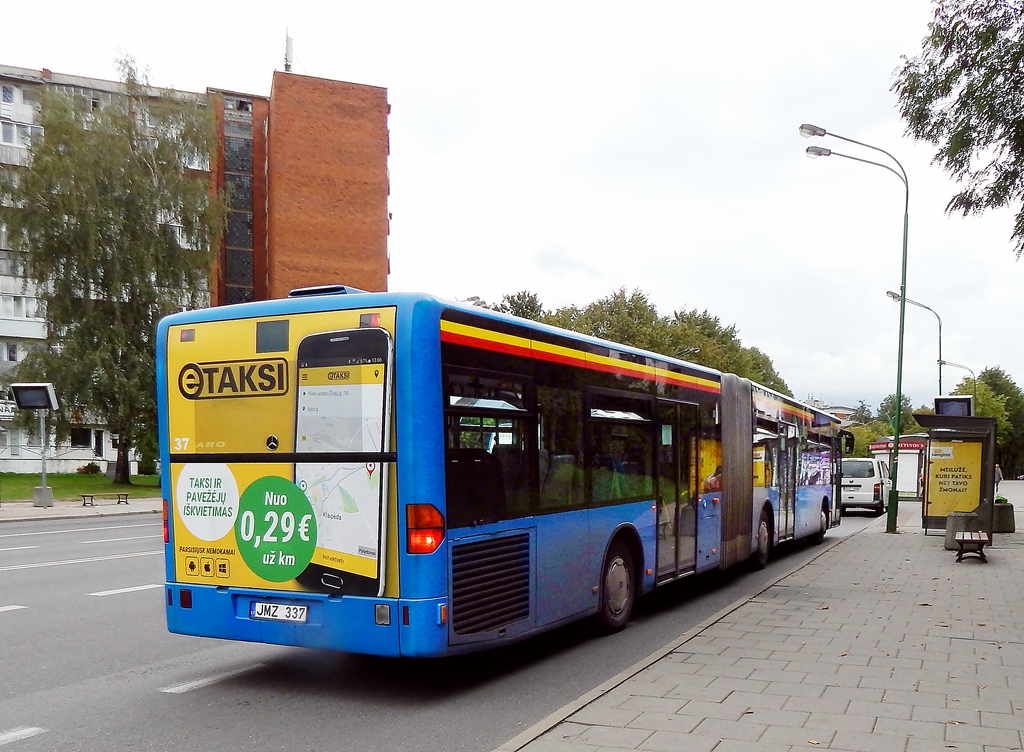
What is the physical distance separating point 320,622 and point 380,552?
674mm

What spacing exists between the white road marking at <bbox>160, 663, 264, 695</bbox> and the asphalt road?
0.5 inches

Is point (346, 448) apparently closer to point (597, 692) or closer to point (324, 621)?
point (324, 621)

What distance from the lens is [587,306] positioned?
5900 centimetres

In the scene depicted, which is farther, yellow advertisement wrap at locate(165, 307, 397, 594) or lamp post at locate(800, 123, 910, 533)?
lamp post at locate(800, 123, 910, 533)

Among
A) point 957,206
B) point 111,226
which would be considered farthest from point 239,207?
point 957,206

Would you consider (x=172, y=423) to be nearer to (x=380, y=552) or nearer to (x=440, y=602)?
(x=380, y=552)

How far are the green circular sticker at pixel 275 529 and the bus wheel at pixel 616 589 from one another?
3.16 meters

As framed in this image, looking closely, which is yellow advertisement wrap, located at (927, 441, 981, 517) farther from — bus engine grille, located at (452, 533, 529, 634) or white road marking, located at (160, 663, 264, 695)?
white road marking, located at (160, 663, 264, 695)

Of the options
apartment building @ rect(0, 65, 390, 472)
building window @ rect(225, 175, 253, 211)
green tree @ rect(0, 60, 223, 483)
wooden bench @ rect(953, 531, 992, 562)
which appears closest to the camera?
wooden bench @ rect(953, 531, 992, 562)

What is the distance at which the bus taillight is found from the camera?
6367mm

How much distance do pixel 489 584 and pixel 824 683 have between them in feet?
7.86

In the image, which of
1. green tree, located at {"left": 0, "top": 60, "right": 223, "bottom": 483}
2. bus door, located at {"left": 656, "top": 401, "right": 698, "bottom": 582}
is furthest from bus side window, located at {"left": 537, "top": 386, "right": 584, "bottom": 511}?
green tree, located at {"left": 0, "top": 60, "right": 223, "bottom": 483}

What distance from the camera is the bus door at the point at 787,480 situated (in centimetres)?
1600

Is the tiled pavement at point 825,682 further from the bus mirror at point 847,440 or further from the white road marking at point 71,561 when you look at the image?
the bus mirror at point 847,440
